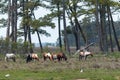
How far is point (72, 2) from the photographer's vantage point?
46.8 meters

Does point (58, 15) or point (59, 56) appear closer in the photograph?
point (59, 56)

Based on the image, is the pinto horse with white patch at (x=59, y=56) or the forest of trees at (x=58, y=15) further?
the forest of trees at (x=58, y=15)

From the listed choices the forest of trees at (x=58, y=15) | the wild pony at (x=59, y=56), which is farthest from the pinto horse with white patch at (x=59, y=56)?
the forest of trees at (x=58, y=15)

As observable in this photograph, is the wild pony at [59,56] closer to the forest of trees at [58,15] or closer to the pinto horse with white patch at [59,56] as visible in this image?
the pinto horse with white patch at [59,56]

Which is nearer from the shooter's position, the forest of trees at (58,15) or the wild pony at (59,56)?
the wild pony at (59,56)

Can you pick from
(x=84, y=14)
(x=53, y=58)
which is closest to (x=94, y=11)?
(x=84, y=14)

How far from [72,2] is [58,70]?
2650 centimetres

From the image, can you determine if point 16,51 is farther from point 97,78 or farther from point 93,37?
point 93,37

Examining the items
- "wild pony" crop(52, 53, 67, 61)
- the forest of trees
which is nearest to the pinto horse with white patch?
"wild pony" crop(52, 53, 67, 61)

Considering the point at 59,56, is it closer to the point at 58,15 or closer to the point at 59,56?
the point at 59,56

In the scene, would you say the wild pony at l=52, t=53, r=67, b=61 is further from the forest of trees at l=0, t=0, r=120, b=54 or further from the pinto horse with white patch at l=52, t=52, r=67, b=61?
the forest of trees at l=0, t=0, r=120, b=54

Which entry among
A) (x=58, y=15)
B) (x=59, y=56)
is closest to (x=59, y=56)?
(x=59, y=56)

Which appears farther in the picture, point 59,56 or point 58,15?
point 58,15

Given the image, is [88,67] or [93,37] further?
[93,37]
